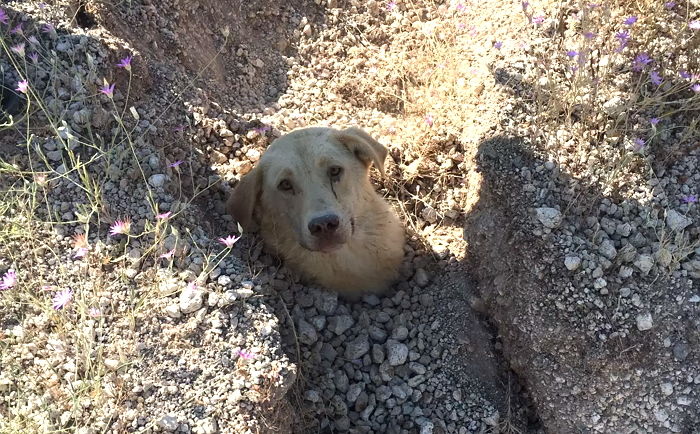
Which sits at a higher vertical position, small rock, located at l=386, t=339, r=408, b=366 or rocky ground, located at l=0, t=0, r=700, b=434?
rocky ground, located at l=0, t=0, r=700, b=434

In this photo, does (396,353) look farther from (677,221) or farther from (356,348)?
(677,221)

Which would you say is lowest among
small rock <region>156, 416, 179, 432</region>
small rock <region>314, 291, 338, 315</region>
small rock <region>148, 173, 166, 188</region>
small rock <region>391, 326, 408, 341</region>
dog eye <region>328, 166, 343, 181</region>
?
small rock <region>391, 326, 408, 341</region>

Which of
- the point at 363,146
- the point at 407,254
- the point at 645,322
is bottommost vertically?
the point at 407,254

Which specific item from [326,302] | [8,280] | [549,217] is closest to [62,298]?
[8,280]

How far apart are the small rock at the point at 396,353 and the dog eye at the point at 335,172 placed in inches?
45.8

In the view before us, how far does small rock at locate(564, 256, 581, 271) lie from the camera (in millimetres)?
3480

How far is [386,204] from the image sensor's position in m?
4.65

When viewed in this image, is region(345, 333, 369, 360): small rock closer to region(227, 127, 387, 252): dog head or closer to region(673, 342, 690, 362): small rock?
region(227, 127, 387, 252): dog head

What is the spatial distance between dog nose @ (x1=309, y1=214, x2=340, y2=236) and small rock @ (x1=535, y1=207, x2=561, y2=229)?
1221 millimetres

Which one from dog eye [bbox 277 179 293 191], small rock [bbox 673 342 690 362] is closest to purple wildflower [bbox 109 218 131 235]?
dog eye [bbox 277 179 293 191]

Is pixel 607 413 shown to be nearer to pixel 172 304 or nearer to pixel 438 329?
pixel 438 329

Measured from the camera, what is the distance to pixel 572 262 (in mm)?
3480

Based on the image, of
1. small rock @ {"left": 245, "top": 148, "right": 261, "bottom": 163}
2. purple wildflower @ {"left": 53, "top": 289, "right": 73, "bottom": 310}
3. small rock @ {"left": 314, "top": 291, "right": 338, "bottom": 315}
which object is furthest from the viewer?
small rock @ {"left": 245, "top": 148, "right": 261, "bottom": 163}

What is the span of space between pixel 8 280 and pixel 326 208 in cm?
177
